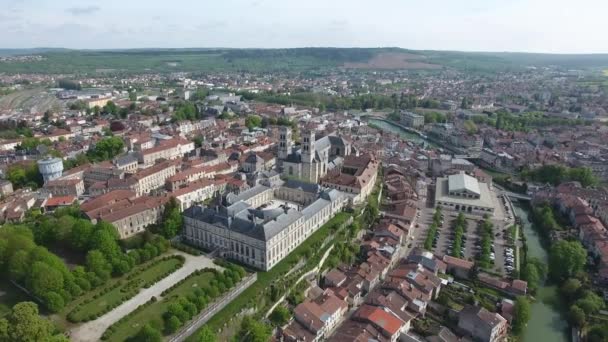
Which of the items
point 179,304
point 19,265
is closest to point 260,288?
point 179,304

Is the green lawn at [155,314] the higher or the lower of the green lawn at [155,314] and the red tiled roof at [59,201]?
the lower

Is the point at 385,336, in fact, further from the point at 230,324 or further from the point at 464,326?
the point at 230,324

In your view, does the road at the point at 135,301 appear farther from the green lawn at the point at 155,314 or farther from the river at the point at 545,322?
the river at the point at 545,322

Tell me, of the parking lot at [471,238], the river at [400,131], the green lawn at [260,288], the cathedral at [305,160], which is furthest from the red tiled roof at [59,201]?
the river at [400,131]

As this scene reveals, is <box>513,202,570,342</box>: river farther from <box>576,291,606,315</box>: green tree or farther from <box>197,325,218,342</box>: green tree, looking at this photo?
<box>197,325,218,342</box>: green tree

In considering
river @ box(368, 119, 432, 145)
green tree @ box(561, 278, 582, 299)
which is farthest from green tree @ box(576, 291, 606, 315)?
river @ box(368, 119, 432, 145)

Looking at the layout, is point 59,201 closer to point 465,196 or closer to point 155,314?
point 155,314
